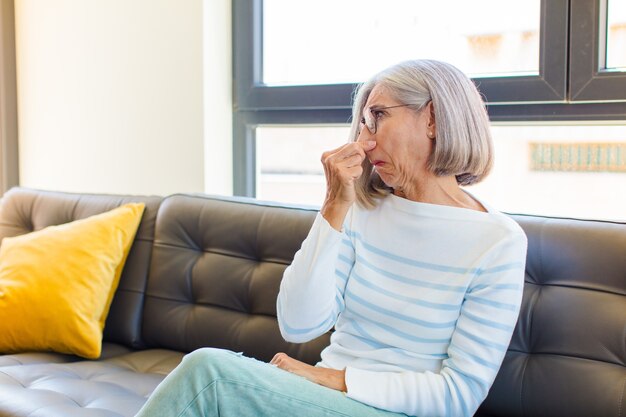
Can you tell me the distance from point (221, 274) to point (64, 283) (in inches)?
17.9

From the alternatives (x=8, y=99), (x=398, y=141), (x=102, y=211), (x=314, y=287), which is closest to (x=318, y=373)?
(x=314, y=287)

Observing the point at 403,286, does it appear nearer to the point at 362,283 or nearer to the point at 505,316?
the point at 362,283

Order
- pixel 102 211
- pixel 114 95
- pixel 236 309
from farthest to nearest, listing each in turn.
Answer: pixel 114 95 → pixel 102 211 → pixel 236 309

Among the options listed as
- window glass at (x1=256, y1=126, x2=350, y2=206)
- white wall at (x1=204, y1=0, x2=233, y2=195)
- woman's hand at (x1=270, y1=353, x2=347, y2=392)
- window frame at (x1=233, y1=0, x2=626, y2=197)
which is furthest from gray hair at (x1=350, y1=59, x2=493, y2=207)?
white wall at (x1=204, y1=0, x2=233, y2=195)

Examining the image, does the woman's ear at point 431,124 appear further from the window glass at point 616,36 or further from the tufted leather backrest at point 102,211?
the tufted leather backrest at point 102,211

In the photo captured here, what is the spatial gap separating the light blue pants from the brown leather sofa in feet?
1.52

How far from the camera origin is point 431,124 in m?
1.52

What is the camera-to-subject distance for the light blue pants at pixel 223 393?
1.28m

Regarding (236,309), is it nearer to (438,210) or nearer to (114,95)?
(438,210)

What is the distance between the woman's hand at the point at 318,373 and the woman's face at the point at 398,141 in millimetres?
411

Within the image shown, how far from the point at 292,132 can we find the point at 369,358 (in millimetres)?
1233

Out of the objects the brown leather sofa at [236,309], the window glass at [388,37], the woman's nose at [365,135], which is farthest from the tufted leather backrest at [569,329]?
the window glass at [388,37]

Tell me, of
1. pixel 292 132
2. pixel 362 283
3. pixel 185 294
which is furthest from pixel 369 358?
pixel 292 132

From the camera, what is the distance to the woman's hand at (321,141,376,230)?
1516 mm
